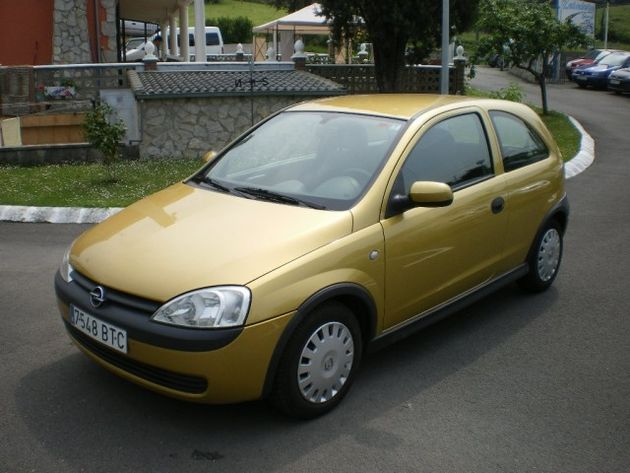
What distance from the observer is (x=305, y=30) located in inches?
1231

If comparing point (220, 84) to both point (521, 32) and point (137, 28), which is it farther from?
point (137, 28)

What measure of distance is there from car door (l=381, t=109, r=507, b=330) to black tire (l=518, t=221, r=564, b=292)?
28.3 inches

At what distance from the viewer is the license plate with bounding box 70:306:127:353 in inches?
150

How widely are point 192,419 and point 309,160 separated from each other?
1.78 meters

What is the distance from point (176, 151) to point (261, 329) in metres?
9.49

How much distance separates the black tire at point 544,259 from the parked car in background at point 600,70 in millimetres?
25274

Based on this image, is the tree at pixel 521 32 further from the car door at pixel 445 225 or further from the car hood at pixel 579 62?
the car hood at pixel 579 62

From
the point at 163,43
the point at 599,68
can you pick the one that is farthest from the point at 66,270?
the point at 599,68

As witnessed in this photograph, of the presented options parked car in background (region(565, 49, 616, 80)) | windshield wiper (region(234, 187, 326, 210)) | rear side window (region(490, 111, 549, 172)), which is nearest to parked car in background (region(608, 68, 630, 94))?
parked car in background (region(565, 49, 616, 80))

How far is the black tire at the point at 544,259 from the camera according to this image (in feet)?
19.6

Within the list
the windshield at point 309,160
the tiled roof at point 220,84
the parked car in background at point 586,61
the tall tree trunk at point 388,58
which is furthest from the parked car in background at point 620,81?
the windshield at point 309,160

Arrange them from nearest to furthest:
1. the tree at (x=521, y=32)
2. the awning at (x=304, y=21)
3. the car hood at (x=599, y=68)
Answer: the tree at (x=521, y=32)
the awning at (x=304, y=21)
the car hood at (x=599, y=68)

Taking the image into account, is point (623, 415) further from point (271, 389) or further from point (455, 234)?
point (271, 389)

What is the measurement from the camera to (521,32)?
60.9ft
